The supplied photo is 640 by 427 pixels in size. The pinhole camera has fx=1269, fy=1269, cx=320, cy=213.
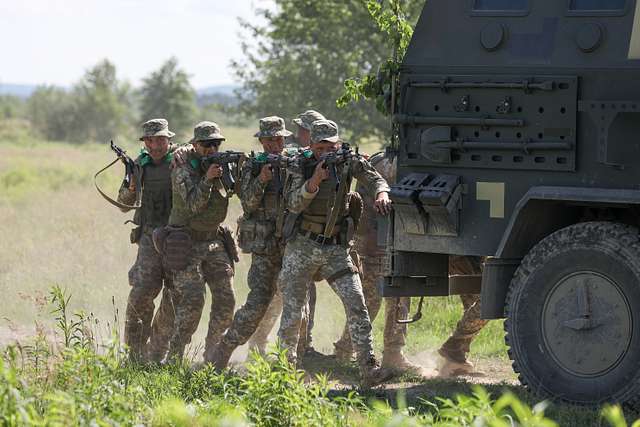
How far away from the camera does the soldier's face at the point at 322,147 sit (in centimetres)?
848

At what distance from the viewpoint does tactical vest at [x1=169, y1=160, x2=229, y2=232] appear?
373 inches

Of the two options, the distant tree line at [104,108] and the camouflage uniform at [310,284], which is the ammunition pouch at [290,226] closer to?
the camouflage uniform at [310,284]

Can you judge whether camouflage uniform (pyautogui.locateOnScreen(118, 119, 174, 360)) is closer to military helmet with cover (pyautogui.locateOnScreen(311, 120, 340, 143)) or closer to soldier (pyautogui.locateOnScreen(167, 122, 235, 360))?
soldier (pyautogui.locateOnScreen(167, 122, 235, 360))

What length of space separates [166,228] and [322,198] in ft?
5.05

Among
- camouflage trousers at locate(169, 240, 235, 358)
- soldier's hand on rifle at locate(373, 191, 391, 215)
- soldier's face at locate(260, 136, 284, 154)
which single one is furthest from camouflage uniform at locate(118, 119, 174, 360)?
soldier's hand on rifle at locate(373, 191, 391, 215)

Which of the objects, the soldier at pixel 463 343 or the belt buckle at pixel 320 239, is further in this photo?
the soldier at pixel 463 343

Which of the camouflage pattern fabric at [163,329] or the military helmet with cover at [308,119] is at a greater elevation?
the military helmet with cover at [308,119]

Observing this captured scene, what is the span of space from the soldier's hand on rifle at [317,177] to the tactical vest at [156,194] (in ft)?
5.83

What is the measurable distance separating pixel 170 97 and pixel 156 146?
50.7 meters

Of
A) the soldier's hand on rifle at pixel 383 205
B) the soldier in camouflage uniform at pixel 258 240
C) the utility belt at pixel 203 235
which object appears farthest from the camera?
the utility belt at pixel 203 235

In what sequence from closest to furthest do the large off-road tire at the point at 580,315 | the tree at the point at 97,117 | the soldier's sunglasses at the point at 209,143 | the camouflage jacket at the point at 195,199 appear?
the large off-road tire at the point at 580,315
the camouflage jacket at the point at 195,199
the soldier's sunglasses at the point at 209,143
the tree at the point at 97,117

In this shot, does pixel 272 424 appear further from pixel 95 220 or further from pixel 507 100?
pixel 95 220

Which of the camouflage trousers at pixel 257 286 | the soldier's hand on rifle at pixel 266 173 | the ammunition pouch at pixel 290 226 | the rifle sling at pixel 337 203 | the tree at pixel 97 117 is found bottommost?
the camouflage trousers at pixel 257 286

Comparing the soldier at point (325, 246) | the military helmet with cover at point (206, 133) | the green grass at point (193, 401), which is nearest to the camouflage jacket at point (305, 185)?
the soldier at point (325, 246)
